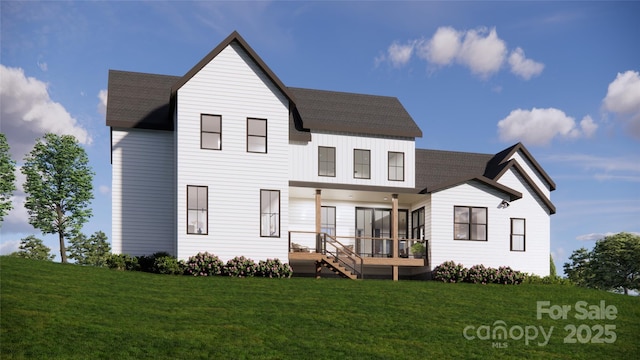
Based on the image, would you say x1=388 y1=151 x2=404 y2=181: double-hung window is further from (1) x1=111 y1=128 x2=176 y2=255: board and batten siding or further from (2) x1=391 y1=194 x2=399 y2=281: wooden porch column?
(1) x1=111 y1=128 x2=176 y2=255: board and batten siding

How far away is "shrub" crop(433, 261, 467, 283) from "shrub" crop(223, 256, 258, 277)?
927 centimetres

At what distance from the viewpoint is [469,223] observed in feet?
115

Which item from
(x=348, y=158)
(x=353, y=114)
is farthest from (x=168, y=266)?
(x=353, y=114)

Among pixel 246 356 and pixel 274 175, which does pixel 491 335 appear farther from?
pixel 274 175

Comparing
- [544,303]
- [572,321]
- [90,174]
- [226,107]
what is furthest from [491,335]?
[90,174]

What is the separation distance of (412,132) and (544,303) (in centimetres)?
1219

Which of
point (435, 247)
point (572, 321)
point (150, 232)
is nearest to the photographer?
point (572, 321)

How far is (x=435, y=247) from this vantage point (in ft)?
113

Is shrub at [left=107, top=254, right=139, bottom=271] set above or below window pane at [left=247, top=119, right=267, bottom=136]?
below

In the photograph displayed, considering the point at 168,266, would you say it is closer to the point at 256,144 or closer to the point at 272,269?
the point at 272,269

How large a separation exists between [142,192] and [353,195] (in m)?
10.3

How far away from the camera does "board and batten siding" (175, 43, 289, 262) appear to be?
30.0m

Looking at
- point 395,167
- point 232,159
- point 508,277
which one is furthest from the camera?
point 395,167

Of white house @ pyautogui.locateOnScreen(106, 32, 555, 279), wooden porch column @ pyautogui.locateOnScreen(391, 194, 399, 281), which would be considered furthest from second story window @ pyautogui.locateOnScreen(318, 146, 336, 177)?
wooden porch column @ pyautogui.locateOnScreen(391, 194, 399, 281)
